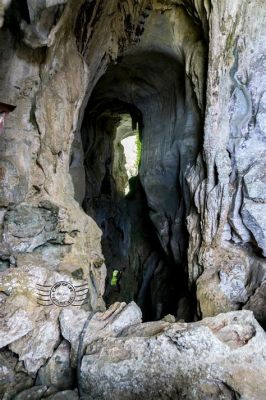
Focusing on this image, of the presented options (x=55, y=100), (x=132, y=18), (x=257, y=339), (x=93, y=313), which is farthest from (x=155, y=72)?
(x=257, y=339)

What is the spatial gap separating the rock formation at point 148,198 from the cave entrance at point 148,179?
0.06m

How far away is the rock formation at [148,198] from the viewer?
3217mm

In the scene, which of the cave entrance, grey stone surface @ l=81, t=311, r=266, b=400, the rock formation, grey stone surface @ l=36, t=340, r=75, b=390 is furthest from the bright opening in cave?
grey stone surface @ l=81, t=311, r=266, b=400

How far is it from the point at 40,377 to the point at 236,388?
2.24m

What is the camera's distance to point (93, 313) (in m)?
4.23

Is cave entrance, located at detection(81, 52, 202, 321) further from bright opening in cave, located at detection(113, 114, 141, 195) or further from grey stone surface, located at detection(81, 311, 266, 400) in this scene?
grey stone surface, located at detection(81, 311, 266, 400)

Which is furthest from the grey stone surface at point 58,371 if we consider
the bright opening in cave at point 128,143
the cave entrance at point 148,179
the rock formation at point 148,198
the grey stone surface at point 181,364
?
the bright opening in cave at point 128,143

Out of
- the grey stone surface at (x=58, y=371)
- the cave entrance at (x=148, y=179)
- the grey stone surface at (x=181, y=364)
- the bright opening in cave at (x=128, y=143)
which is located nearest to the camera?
the grey stone surface at (x=181, y=364)

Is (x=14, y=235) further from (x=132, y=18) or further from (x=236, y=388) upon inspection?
(x=132, y=18)

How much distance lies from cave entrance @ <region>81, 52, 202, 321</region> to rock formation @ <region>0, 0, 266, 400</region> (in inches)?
2.4

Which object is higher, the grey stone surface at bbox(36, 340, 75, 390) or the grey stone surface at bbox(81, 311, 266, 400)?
the grey stone surface at bbox(81, 311, 266, 400)

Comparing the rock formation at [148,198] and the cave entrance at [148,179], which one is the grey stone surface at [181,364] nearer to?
the rock formation at [148,198]

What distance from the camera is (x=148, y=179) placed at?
9.03m

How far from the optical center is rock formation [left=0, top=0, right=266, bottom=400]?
10.6ft
